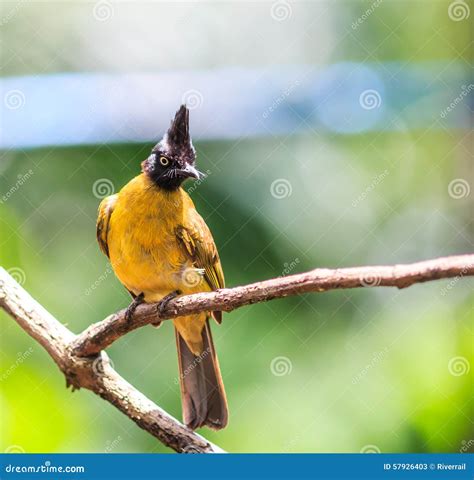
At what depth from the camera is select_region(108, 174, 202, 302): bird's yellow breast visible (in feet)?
12.4

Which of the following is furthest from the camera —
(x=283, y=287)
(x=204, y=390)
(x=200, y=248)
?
(x=204, y=390)

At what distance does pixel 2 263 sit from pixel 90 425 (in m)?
1.24

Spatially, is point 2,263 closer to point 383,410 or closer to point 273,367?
point 273,367

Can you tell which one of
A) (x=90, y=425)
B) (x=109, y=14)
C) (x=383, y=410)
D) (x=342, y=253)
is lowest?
(x=383, y=410)

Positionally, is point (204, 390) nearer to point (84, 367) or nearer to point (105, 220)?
point (84, 367)

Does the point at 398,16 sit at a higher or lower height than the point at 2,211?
higher

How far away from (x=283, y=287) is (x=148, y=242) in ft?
4.24

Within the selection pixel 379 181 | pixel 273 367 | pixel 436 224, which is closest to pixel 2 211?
pixel 273 367

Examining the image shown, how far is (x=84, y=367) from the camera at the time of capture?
344cm

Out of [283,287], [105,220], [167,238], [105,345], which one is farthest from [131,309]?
[283,287]

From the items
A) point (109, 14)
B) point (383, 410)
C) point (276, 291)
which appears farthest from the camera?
point (109, 14)

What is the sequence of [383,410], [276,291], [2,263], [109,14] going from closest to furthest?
[276,291]
[2,263]
[383,410]
[109,14]

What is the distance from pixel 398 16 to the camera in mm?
5527

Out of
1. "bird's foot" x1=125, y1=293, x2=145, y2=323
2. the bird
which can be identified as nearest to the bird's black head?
the bird
